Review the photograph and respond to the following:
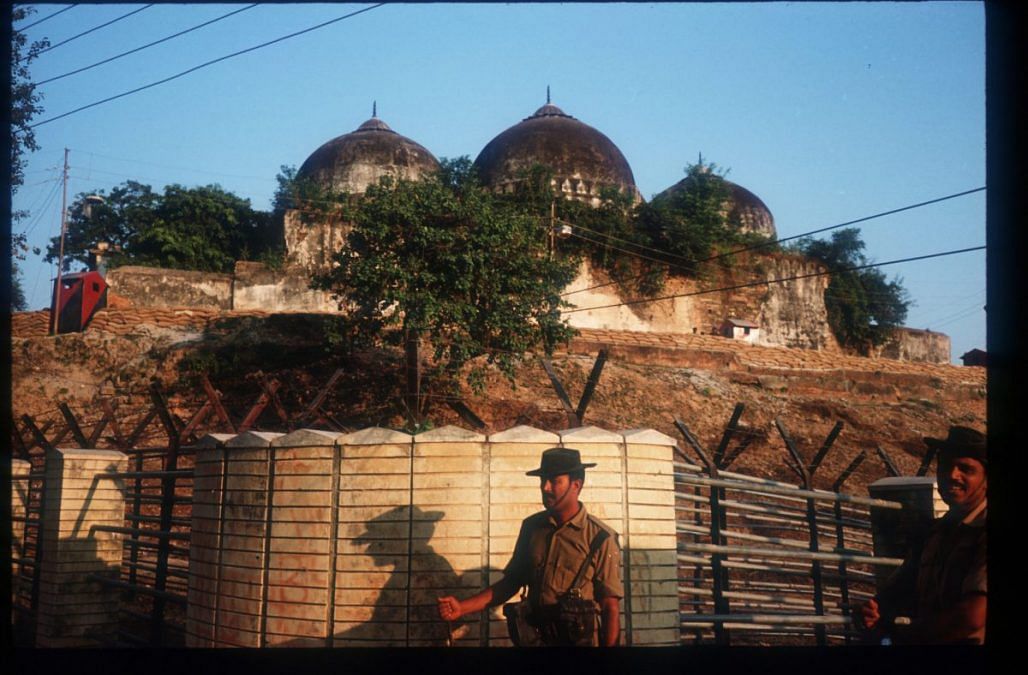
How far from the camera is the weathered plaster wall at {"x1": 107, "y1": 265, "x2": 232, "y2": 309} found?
19.7 m

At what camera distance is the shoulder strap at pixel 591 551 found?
175 inches

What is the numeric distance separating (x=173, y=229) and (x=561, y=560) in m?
19.5

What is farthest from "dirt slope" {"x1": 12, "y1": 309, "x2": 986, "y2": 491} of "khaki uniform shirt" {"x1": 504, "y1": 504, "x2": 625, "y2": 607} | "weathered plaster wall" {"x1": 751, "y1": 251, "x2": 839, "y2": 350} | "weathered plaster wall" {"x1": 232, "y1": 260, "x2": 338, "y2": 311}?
"khaki uniform shirt" {"x1": 504, "y1": 504, "x2": 625, "y2": 607}

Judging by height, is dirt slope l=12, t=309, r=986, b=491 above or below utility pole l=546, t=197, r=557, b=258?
below

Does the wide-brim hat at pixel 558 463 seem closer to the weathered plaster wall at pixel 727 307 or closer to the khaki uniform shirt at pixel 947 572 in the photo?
the khaki uniform shirt at pixel 947 572

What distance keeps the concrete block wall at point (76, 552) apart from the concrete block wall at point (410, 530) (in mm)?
3137

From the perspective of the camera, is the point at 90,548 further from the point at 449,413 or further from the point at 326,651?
the point at 449,413

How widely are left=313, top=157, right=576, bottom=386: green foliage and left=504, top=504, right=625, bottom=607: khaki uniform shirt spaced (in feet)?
32.5

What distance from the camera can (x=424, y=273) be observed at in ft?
48.7

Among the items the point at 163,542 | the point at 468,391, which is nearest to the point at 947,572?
the point at 163,542

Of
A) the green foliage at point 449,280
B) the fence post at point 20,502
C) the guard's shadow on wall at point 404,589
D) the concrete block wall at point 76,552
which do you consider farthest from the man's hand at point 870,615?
the green foliage at point 449,280

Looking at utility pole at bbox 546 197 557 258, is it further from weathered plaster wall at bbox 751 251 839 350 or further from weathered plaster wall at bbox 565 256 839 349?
weathered plaster wall at bbox 751 251 839 350

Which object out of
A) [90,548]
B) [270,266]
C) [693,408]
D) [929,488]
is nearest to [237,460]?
[90,548]

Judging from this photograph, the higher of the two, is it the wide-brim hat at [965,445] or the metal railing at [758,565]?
the wide-brim hat at [965,445]
